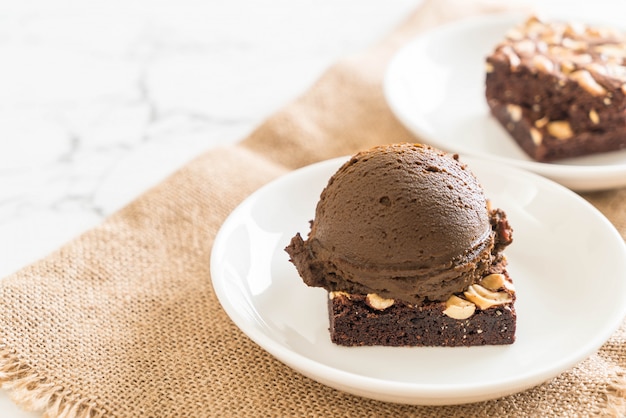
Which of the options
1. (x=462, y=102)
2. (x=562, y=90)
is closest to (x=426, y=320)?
(x=562, y=90)

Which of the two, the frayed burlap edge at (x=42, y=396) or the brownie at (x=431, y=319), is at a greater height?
the brownie at (x=431, y=319)

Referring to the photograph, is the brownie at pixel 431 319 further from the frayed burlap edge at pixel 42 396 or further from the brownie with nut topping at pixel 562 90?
the brownie with nut topping at pixel 562 90

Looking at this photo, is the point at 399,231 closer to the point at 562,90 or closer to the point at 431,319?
the point at 431,319

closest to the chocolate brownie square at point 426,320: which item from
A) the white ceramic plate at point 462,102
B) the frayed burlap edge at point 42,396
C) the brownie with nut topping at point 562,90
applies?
the frayed burlap edge at point 42,396

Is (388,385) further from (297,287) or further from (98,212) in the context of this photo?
(98,212)

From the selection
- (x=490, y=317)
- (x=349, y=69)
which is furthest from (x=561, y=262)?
(x=349, y=69)
